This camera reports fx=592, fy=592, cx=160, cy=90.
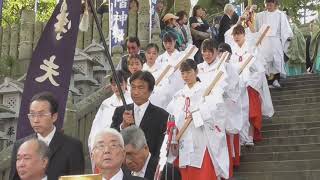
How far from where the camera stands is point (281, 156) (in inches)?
347

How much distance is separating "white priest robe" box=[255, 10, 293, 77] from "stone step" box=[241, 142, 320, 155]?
297 centimetres

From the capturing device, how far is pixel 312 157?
8523mm

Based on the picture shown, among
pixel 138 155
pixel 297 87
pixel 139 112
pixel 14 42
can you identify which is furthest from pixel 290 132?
pixel 14 42

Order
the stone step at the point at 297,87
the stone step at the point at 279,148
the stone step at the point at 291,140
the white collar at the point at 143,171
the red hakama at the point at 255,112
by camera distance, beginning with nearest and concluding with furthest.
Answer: the white collar at the point at 143,171 < the stone step at the point at 279,148 < the stone step at the point at 291,140 < the red hakama at the point at 255,112 < the stone step at the point at 297,87

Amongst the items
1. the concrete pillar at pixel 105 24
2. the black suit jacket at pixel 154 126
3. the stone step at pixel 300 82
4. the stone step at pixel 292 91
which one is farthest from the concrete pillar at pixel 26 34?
the black suit jacket at pixel 154 126

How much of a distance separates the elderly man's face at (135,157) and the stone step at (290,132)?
18.5 feet

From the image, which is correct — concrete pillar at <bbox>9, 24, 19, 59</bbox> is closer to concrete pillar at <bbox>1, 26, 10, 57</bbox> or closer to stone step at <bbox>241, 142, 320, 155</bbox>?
concrete pillar at <bbox>1, 26, 10, 57</bbox>

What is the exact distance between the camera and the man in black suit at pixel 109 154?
3.64 meters

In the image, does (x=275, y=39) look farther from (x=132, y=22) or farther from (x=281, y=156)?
(x=281, y=156)

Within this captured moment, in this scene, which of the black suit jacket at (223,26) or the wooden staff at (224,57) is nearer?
the wooden staff at (224,57)

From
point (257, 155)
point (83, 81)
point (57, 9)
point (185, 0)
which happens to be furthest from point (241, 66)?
point (185, 0)

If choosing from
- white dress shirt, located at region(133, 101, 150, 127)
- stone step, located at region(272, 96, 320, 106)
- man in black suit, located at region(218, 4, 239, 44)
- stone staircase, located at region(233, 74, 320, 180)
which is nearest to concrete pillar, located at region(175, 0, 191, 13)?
man in black suit, located at region(218, 4, 239, 44)

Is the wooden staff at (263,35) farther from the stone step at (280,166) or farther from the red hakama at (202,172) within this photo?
the red hakama at (202,172)

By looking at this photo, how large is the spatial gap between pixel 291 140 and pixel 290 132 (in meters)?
0.33
